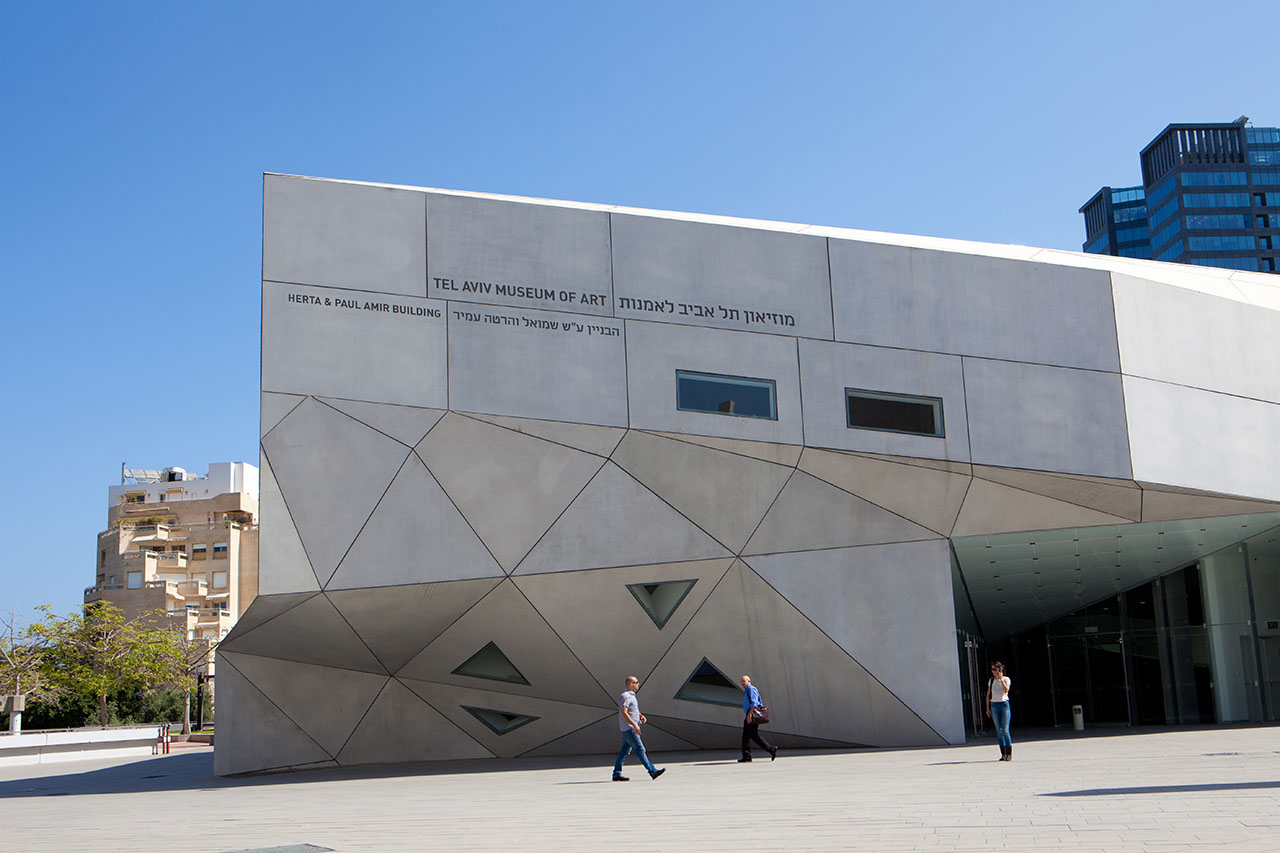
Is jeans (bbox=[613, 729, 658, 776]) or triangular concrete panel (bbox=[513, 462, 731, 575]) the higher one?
triangular concrete panel (bbox=[513, 462, 731, 575])

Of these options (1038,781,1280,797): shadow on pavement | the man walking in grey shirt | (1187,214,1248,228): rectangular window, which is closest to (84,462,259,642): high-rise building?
the man walking in grey shirt

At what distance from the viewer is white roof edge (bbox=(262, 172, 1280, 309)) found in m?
18.6

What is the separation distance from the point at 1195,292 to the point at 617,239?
11.1 meters

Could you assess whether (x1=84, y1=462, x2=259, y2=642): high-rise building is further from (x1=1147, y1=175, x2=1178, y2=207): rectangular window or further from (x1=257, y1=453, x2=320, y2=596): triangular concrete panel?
(x1=1147, y1=175, x2=1178, y2=207): rectangular window

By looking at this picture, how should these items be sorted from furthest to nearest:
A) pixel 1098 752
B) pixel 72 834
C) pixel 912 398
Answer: pixel 912 398, pixel 1098 752, pixel 72 834

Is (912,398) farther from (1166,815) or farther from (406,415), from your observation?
(1166,815)

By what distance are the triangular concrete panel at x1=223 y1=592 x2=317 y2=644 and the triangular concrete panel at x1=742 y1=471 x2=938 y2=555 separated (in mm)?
6967

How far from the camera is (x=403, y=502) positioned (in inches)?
672

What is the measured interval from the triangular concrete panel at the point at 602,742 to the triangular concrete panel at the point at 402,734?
1379 millimetres

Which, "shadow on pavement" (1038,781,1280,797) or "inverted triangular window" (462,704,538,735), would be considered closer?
"shadow on pavement" (1038,781,1280,797)

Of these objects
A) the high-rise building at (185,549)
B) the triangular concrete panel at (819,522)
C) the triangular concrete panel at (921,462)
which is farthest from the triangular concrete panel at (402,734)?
the high-rise building at (185,549)

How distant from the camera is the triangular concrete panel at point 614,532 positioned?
701 inches

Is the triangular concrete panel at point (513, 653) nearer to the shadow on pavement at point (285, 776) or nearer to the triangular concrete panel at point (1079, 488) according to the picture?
the shadow on pavement at point (285, 776)

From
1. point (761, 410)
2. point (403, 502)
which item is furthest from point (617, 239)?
point (403, 502)
